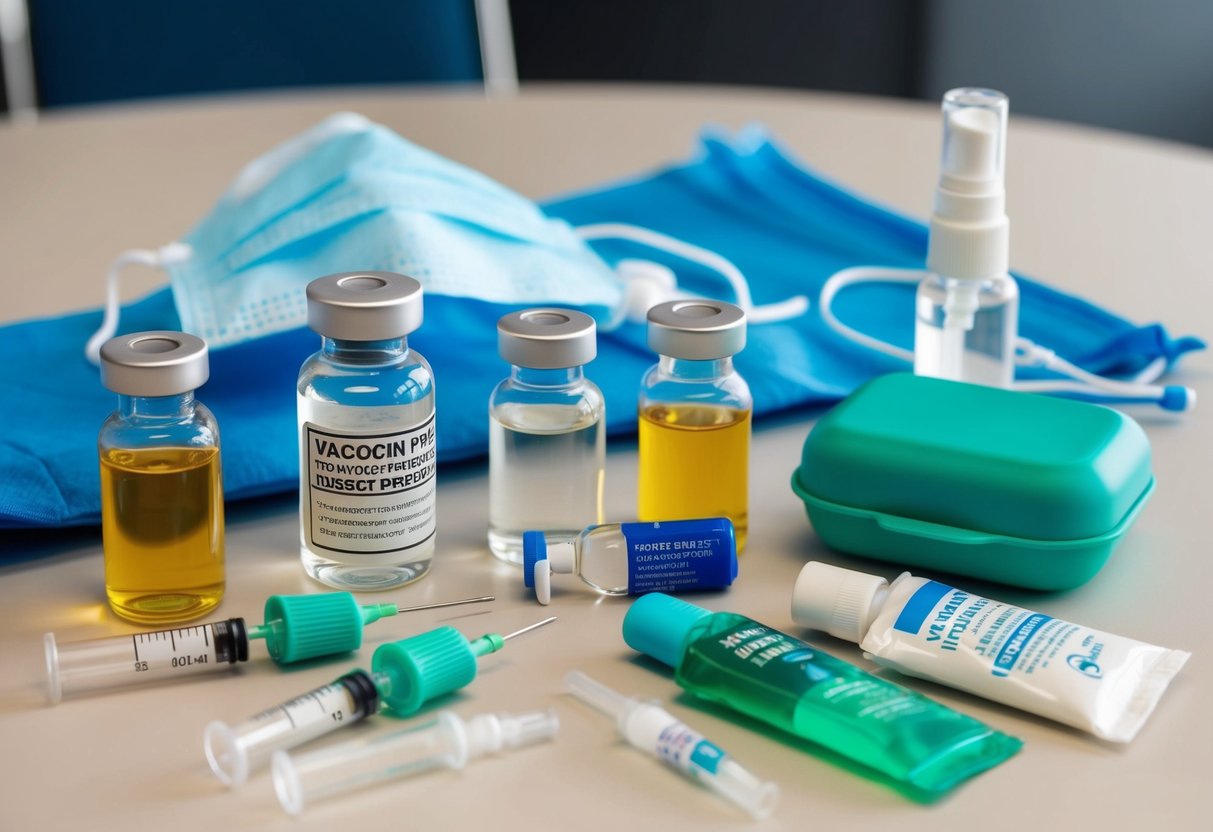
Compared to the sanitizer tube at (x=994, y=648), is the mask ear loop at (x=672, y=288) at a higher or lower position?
higher

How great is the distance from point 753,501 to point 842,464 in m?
0.14

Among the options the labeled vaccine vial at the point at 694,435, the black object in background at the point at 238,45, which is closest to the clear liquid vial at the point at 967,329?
the labeled vaccine vial at the point at 694,435

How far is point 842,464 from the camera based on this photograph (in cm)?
90

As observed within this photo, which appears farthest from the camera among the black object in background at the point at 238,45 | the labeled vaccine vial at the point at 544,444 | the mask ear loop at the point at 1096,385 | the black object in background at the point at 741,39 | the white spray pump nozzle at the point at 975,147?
the black object in background at the point at 741,39

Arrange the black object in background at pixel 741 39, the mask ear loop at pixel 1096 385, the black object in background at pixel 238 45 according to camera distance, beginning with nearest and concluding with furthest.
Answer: the mask ear loop at pixel 1096 385 < the black object in background at pixel 238 45 < the black object in background at pixel 741 39

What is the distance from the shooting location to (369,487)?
849mm

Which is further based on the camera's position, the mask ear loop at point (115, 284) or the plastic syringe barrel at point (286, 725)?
the mask ear loop at point (115, 284)

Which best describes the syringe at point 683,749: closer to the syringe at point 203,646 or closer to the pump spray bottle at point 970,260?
the syringe at point 203,646

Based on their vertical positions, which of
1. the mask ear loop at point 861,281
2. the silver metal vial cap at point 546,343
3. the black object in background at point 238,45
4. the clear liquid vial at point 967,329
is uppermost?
the black object in background at point 238,45

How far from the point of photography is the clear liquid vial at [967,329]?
107 centimetres

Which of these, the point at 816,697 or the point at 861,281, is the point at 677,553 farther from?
the point at 861,281

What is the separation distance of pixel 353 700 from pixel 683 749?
0.58ft

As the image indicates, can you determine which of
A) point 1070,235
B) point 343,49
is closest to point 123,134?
point 343,49

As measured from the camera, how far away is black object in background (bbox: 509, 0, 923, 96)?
3180mm
